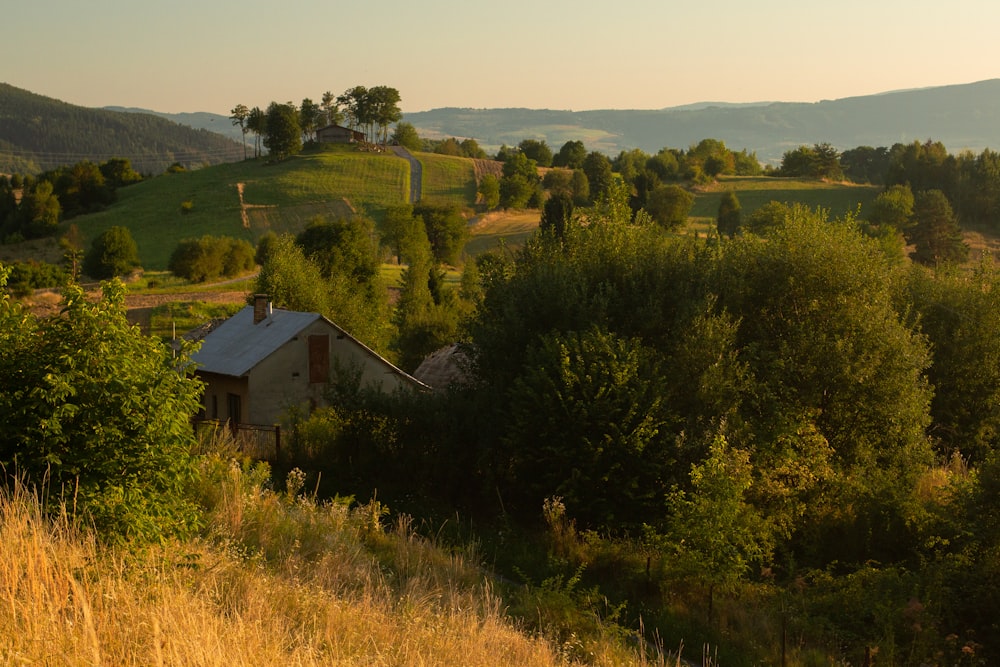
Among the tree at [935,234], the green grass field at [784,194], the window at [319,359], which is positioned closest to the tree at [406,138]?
the green grass field at [784,194]

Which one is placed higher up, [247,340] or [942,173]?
[942,173]

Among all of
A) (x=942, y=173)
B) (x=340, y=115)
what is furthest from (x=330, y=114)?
(x=942, y=173)

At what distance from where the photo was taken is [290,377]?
34719 mm

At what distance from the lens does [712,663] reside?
1221cm

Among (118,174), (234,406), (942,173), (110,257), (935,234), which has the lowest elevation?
(234,406)

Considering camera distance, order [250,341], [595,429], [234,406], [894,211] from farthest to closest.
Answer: [894,211]
[250,341]
[234,406]
[595,429]

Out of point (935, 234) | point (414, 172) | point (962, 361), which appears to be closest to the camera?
point (962, 361)

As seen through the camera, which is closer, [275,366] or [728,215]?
[275,366]

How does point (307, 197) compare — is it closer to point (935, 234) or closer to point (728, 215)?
point (728, 215)

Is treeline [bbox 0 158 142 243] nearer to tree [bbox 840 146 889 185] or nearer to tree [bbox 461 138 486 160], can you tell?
tree [bbox 461 138 486 160]

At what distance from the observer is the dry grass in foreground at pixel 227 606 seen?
17.9 ft

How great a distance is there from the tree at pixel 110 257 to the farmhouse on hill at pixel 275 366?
1760 inches

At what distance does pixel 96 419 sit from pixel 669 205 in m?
86.9

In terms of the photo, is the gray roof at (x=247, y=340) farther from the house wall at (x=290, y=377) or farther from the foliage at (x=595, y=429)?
the foliage at (x=595, y=429)
